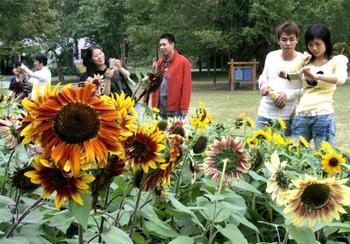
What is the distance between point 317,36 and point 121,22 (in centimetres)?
3008

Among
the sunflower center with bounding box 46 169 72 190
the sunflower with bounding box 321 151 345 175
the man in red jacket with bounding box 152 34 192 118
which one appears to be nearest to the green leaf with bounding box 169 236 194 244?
the sunflower center with bounding box 46 169 72 190

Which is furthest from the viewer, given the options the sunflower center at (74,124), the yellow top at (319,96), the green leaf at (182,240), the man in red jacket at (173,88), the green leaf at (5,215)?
the man in red jacket at (173,88)

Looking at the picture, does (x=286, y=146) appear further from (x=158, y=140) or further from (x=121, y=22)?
(x=121, y=22)

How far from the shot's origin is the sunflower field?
798 millimetres

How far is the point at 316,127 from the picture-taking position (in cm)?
364

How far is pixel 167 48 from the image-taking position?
5.03 m

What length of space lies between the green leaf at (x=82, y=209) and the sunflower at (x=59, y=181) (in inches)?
0.4

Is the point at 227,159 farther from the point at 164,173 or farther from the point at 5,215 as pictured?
the point at 5,215

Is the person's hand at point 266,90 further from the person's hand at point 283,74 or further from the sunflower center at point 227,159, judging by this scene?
the sunflower center at point 227,159

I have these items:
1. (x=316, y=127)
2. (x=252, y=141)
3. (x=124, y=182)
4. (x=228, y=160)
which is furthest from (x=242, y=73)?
(x=228, y=160)

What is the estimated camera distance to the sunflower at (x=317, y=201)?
103cm

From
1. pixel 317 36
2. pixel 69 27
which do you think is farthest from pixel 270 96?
pixel 69 27

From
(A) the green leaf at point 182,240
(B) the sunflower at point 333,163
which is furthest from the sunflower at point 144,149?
(B) the sunflower at point 333,163

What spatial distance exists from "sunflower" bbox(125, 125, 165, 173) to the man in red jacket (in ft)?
12.9
